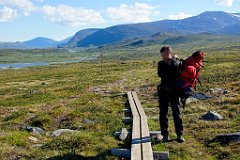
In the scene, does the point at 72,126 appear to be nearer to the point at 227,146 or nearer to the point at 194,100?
the point at 227,146

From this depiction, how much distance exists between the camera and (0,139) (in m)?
11.8

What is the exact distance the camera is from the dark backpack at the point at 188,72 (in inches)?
434

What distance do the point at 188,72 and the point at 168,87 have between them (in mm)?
820

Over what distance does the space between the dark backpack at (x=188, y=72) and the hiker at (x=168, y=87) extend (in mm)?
184

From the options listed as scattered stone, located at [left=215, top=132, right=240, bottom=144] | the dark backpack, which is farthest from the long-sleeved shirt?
scattered stone, located at [left=215, top=132, right=240, bottom=144]

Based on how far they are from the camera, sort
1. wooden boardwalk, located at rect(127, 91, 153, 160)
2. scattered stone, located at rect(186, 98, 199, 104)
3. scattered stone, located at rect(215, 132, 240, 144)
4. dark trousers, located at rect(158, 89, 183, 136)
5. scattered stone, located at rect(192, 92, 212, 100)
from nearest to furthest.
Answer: wooden boardwalk, located at rect(127, 91, 153, 160)
dark trousers, located at rect(158, 89, 183, 136)
scattered stone, located at rect(215, 132, 240, 144)
scattered stone, located at rect(186, 98, 199, 104)
scattered stone, located at rect(192, 92, 212, 100)

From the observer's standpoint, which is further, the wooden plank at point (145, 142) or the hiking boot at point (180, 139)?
the hiking boot at point (180, 139)

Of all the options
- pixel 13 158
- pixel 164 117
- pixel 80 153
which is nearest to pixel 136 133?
pixel 164 117

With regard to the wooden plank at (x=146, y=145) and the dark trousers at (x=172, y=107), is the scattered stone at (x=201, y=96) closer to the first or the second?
the wooden plank at (x=146, y=145)

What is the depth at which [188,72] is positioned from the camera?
11.1 meters

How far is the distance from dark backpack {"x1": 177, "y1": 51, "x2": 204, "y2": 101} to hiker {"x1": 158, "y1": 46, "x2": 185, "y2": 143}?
184 millimetres

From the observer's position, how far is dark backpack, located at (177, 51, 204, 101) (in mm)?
11031

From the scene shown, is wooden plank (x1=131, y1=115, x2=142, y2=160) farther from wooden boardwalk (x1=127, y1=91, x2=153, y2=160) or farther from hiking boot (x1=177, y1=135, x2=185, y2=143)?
hiking boot (x1=177, y1=135, x2=185, y2=143)

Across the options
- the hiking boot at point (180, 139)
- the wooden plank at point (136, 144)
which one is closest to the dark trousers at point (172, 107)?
the hiking boot at point (180, 139)
